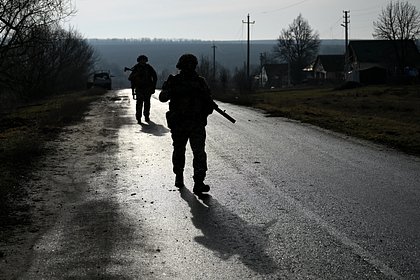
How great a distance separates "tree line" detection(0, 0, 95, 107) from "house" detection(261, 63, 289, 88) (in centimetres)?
5930

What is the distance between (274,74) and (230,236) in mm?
129760

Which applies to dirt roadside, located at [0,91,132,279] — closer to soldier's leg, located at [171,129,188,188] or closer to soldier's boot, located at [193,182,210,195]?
soldier's leg, located at [171,129,188,188]

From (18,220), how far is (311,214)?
3.43 m

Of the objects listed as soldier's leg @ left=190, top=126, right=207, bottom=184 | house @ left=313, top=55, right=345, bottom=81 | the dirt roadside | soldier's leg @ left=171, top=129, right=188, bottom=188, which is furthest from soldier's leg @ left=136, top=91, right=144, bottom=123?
house @ left=313, top=55, right=345, bottom=81

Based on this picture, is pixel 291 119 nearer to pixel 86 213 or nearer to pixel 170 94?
pixel 170 94

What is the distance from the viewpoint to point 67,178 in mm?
9875

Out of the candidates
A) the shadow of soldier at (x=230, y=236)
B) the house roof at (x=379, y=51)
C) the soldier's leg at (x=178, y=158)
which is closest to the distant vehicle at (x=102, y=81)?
the house roof at (x=379, y=51)

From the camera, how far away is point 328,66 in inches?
4173

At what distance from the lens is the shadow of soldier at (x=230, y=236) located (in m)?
5.30

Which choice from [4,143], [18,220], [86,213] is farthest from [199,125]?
[4,143]

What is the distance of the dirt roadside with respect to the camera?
576 cm

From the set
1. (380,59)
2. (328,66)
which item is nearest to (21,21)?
(380,59)

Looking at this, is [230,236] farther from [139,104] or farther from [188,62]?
[139,104]

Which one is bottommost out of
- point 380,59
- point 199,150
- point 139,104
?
point 199,150
